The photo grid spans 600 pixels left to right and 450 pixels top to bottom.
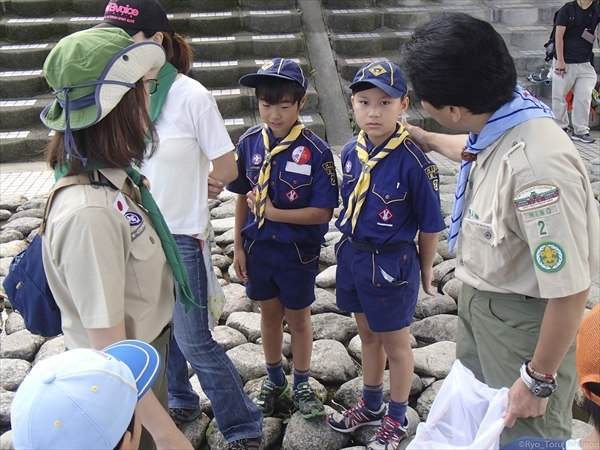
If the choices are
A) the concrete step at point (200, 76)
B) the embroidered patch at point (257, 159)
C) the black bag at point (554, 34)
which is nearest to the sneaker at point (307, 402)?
the embroidered patch at point (257, 159)

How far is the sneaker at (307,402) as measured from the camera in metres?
2.48

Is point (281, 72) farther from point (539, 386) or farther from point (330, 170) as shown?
point (539, 386)

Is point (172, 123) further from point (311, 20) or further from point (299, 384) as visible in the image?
point (311, 20)

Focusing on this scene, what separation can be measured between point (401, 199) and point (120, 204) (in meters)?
1.08

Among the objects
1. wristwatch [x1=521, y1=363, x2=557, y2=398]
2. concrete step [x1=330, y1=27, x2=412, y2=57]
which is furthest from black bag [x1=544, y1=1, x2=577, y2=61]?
wristwatch [x1=521, y1=363, x2=557, y2=398]

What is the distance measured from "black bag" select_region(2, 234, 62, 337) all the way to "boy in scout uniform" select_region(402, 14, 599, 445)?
1158 millimetres

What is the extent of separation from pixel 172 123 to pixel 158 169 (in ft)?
0.58

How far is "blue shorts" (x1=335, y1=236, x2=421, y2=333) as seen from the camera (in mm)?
2156

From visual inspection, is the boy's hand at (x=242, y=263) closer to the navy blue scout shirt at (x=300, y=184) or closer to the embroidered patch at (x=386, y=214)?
the navy blue scout shirt at (x=300, y=184)

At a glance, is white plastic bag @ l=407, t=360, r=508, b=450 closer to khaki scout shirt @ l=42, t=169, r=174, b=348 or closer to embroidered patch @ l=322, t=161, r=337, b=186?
khaki scout shirt @ l=42, t=169, r=174, b=348

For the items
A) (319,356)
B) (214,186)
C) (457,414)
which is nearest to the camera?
(457,414)

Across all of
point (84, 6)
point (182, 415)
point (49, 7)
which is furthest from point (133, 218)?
point (49, 7)

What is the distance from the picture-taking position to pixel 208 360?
2186mm

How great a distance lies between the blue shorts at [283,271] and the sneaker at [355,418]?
1.67 ft
